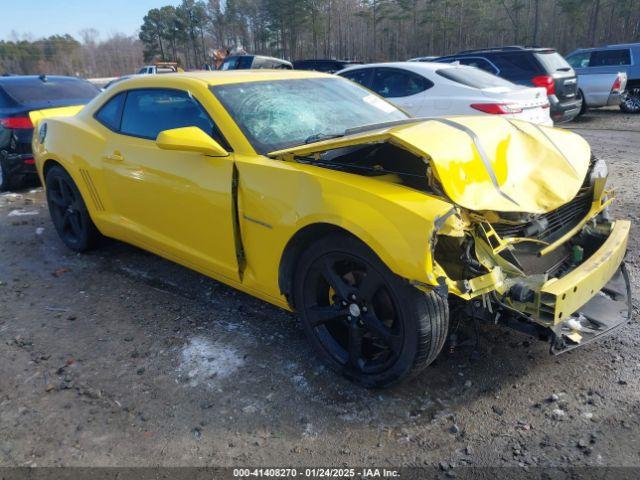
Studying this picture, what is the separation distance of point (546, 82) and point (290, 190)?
9.08 m

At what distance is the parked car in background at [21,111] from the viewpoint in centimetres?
675

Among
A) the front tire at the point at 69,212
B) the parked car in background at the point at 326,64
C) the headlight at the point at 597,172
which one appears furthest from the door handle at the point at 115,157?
the parked car in background at the point at 326,64

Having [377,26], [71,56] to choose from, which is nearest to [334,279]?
[377,26]

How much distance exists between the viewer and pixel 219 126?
307cm

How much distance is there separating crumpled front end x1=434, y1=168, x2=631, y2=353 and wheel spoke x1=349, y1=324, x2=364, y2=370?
0.57 meters

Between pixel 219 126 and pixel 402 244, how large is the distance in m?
1.52

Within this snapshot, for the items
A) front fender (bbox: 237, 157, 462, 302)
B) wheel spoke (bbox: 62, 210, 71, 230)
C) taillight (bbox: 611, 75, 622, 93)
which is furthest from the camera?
taillight (bbox: 611, 75, 622, 93)

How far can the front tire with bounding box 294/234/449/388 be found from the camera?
229 centimetres

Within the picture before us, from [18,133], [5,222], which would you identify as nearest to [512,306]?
[5,222]

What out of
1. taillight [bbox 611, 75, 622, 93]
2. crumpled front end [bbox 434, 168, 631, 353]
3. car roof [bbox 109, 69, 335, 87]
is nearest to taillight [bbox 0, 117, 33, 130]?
car roof [bbox 109, 69, 335, 87]

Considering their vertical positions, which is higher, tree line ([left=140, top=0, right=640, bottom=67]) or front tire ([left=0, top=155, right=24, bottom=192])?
tree line ([left=140, top=0, right=640, bottom=67])

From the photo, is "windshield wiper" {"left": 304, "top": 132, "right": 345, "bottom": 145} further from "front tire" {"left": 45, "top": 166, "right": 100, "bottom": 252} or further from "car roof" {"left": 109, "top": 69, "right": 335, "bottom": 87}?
"front tire" {"left": 45, "top": 166, "right": 100, "bottom": 252}

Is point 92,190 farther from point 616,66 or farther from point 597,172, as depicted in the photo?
point 616,66

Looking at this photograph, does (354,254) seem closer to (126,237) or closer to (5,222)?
(126,237)
